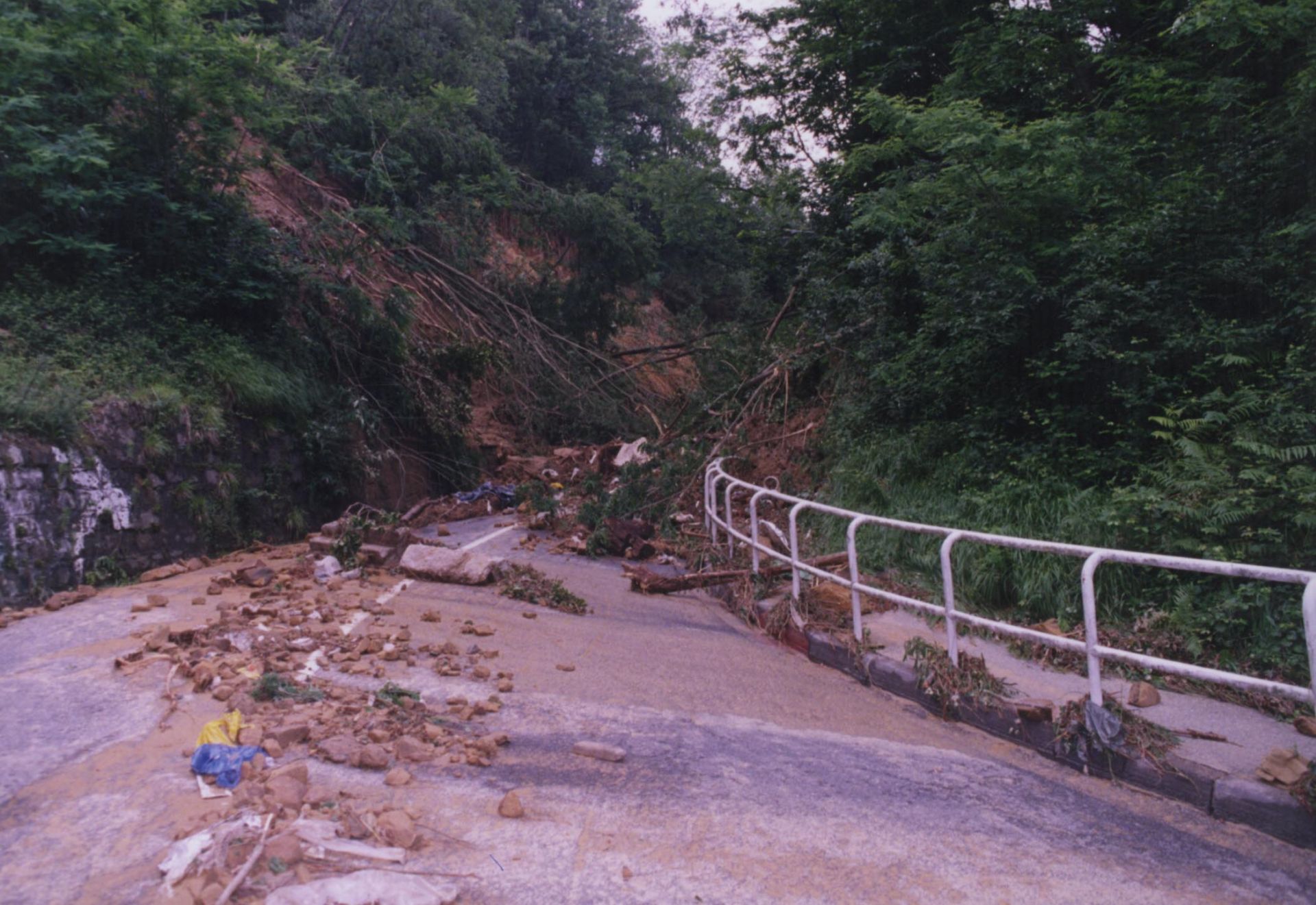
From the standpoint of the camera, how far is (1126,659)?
15.2 ft

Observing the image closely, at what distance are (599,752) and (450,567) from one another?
5.19 metres

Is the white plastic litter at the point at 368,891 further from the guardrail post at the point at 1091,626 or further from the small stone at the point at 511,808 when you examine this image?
the guardrail post at the point at 1091,626

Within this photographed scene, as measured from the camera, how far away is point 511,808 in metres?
3.99

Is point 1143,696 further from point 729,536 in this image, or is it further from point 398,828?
point 729,536

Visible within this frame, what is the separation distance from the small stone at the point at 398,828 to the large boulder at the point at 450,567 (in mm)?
5693

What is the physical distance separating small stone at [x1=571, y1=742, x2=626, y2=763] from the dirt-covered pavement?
0.19ft

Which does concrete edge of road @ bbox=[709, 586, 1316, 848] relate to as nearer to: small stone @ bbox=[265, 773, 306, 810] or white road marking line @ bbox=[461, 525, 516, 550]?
small stone @ bbox=[265, 773, 306, 810]

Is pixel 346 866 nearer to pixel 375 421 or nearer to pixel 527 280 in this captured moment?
pixel 375 421

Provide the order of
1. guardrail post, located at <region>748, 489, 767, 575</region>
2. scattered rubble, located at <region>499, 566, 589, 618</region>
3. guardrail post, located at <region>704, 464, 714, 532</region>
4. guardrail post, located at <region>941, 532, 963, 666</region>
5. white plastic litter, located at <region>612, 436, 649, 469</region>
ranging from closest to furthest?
guardrail post, located at <region>941, 532, 963, 666</region> < guardrail post, located at <region>748, 489, 767, 575</region> < scattered rubble, located at <region>499, 566, 589, 618</region> < guardrail post, located at <region>704, 464, 714, 532</region> < white plastic litter, located at <region>612, 436, 649, 469</region>

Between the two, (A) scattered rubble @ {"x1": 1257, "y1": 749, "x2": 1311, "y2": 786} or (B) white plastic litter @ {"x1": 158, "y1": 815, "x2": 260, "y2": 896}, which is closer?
(B) white plastic litter @ {"x1": 158, "y1": 815, "x2": 260, "y2": 896}

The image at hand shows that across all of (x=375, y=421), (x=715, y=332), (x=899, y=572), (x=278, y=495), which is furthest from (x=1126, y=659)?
(x=715, y=332)

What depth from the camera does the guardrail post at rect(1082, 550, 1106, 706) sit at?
15.8 ft

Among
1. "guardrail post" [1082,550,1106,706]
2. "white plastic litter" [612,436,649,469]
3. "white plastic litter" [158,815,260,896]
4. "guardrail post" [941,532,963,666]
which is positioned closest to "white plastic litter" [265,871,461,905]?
"white plastic litter" [158,815,260,896]

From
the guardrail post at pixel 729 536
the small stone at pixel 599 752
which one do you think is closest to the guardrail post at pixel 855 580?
the small stone at pixel 599 752
